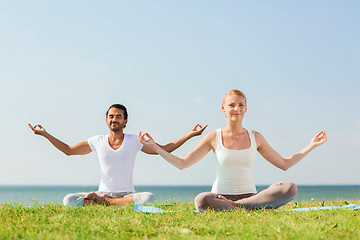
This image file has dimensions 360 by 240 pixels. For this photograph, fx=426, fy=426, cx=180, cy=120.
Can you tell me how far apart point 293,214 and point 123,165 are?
431 centimetres

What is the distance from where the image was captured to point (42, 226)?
5.42 metres

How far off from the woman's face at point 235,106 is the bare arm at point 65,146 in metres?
3.98

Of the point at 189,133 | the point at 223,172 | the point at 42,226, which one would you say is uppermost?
the point at 189,133

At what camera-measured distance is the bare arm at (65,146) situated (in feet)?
31.7

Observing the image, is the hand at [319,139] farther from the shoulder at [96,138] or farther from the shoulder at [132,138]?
the shoulder at [96,138]

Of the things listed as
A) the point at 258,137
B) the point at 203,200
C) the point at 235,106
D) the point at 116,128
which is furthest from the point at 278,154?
the point at 116,128

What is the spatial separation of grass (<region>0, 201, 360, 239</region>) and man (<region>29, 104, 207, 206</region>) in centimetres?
250

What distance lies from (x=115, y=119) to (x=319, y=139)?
438 centimetres

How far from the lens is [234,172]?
727cm

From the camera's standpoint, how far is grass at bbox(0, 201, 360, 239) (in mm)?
4824

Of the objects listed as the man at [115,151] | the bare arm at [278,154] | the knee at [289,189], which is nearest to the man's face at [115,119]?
the man at [115,151]

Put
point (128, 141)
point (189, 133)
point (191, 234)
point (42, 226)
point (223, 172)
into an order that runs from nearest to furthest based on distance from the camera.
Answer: point (191, 234) < point (42, 226) < point (223, 172) < point (189, 133) < point (128, 141)

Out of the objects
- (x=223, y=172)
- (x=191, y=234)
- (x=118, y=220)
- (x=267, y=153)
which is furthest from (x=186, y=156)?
(x=191, y=234)

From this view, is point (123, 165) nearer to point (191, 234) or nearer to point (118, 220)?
point (118, 220)
